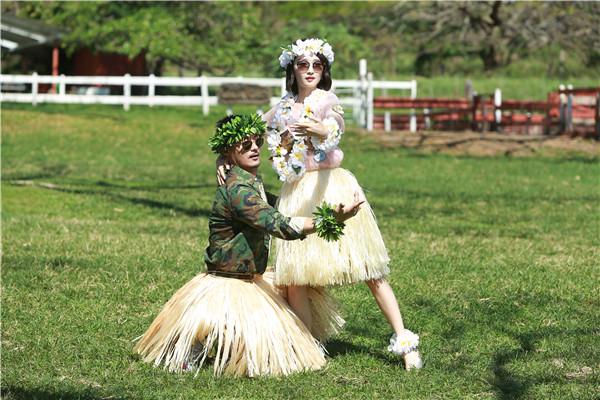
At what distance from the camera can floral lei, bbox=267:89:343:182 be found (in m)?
6.20

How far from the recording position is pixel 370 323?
741 cm

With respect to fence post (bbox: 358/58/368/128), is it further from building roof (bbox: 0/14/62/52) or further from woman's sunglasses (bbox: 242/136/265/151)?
woman's sunglasses (bbox: 242/136/265/151)

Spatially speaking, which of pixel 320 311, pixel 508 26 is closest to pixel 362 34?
pixel 508 26

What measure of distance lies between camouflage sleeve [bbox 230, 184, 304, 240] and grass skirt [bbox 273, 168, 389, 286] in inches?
10.0

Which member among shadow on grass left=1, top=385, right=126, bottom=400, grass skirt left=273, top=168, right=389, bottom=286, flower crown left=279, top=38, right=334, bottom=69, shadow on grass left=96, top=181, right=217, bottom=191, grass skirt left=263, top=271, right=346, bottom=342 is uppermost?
flower crown left=279, top=38, right=334, bottom=69

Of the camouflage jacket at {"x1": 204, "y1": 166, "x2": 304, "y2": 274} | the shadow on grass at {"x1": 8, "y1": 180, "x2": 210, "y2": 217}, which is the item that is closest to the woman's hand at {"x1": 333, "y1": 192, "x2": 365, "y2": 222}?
the camouflage jacket at {"x1": 204, "y1": 166, "x2": 304, "y2": 274}

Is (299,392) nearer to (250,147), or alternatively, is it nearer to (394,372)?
(394,372)

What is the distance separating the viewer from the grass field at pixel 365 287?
5898 millimetres

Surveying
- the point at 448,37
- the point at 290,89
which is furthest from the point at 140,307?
the point at 448,37

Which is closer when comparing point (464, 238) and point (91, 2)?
point (464, 238)

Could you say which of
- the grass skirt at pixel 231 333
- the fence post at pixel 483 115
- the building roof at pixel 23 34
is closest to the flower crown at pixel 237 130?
the grass skirt at pixel 231 333

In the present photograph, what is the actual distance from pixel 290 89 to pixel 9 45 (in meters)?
31.6

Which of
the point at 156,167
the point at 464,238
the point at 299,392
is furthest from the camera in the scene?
the point at 156,167

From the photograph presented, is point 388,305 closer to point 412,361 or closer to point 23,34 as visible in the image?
point 412,361
